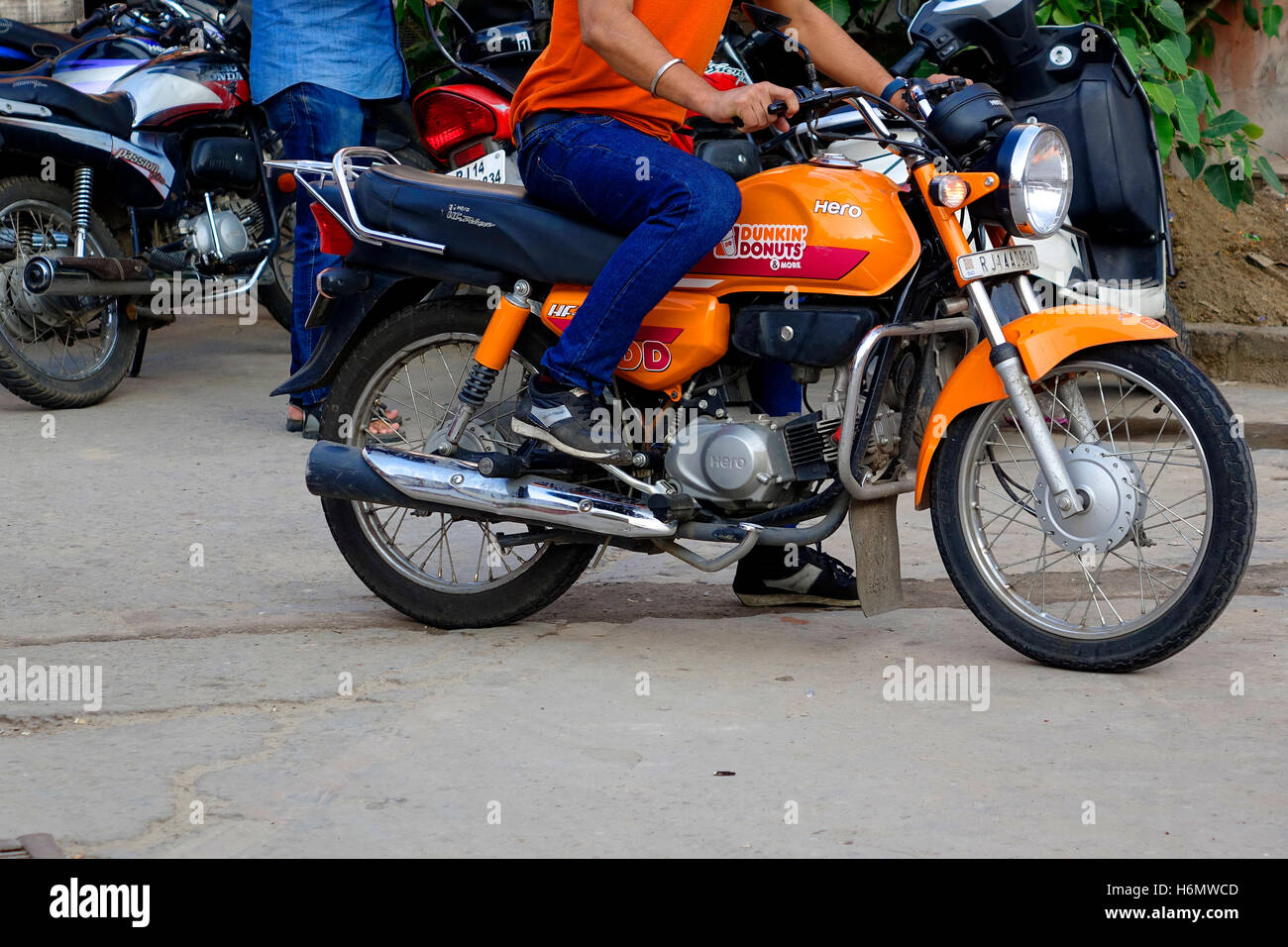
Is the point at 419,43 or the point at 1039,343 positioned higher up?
the point at 419,43

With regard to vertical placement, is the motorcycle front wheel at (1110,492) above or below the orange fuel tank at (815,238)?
below

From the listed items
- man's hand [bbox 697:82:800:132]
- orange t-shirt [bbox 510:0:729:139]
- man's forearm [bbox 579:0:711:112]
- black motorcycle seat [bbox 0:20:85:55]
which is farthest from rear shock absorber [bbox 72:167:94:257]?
man's hand [bbox 697:82:800:132]

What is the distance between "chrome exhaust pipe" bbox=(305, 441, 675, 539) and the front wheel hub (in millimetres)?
870

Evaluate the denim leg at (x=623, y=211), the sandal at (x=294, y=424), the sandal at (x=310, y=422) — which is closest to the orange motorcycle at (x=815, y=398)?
the denim leg at (x=623, y=211)

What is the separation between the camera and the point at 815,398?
12.7 ft

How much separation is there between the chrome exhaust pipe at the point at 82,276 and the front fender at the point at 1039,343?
4.27 metres

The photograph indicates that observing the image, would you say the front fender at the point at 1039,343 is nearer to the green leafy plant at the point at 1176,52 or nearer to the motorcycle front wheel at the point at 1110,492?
the motorcycle front wheel at the point at 1110,492

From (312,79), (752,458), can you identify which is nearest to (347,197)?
(752,458)

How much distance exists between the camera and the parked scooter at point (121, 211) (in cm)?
674

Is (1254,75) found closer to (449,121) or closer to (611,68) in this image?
(449,121)

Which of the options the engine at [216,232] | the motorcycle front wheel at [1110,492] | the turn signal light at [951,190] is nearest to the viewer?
the motorcycle front wheel at [1110,492]

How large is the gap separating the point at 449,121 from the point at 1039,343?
152 inches

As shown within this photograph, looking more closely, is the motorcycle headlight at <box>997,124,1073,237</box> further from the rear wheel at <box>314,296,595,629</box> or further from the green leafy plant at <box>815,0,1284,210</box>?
the green leafy plant at <box>815,0,1284,210</box>
